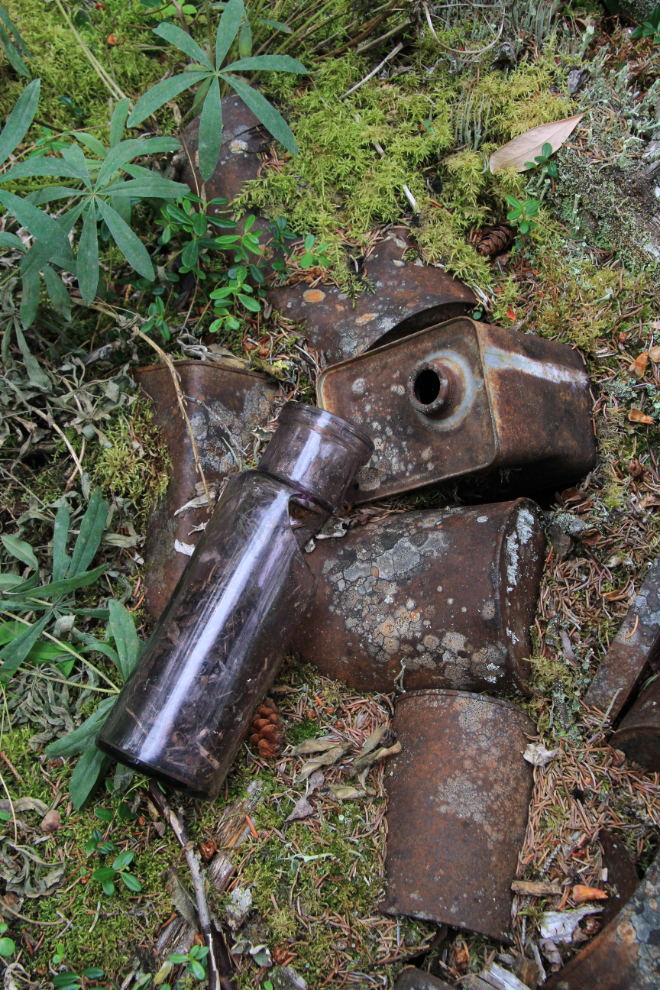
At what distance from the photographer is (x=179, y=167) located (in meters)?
2.43

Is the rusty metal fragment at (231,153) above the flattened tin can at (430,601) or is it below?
above

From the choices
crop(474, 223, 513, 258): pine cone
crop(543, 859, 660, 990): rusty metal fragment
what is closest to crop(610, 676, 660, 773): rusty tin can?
crop(543, 859, 660, 990): rusty metal fragment

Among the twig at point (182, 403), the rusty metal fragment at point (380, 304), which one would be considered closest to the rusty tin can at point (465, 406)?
the rusty metal fragment at point (380, 304)

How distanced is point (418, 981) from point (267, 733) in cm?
73

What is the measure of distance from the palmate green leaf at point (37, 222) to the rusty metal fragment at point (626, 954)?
7.89 ft

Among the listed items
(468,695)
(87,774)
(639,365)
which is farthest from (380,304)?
(87,774)

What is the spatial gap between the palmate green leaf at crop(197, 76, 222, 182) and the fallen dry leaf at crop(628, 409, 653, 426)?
1614 millimetres

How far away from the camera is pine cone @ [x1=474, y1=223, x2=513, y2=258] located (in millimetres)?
2391

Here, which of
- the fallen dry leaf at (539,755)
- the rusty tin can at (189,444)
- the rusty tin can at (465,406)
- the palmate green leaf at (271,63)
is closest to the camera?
the fallen dry leaf at (539,755)

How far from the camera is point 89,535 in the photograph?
2.05 metres

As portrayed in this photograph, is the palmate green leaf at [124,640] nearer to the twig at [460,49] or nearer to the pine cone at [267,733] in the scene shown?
the pine cone at [267,733]

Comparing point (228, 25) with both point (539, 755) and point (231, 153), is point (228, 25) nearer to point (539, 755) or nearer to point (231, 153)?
point (231, 153)

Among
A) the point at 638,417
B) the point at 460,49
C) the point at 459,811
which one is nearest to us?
the point at 459,811

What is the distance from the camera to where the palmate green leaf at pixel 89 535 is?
2018mm
